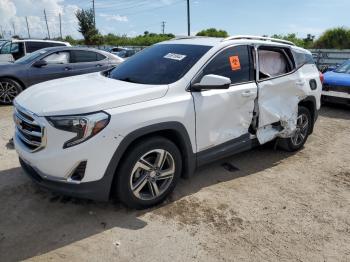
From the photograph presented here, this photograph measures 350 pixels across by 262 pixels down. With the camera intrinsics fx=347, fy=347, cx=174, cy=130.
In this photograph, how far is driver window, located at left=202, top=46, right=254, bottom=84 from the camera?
4074mm

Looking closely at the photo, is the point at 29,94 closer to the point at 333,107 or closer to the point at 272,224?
the point at 272,224

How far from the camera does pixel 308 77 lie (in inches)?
215

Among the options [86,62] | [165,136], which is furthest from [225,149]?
[86,62]

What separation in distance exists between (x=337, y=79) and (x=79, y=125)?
7832 millimetres

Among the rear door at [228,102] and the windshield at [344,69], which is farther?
the windshield at [344,69]

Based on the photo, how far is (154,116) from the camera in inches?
134

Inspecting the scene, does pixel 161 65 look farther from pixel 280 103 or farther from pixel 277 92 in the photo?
pixel 280 103

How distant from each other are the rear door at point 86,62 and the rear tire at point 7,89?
1430 mm

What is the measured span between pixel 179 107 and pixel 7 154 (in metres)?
2.99

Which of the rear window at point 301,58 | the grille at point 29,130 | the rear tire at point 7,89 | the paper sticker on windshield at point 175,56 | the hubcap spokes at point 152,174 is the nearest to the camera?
the grille at point 29,130

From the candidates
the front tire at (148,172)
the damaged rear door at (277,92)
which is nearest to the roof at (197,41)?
the damaged rear door at (277,92)

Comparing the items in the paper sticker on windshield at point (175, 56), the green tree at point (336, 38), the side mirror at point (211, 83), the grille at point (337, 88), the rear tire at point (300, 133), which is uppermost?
the green tree at point (336, 38)

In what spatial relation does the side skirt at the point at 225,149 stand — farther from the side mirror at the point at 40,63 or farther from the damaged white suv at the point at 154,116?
the side mirror at the point at 40,63

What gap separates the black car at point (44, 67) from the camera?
8625 millimetres
